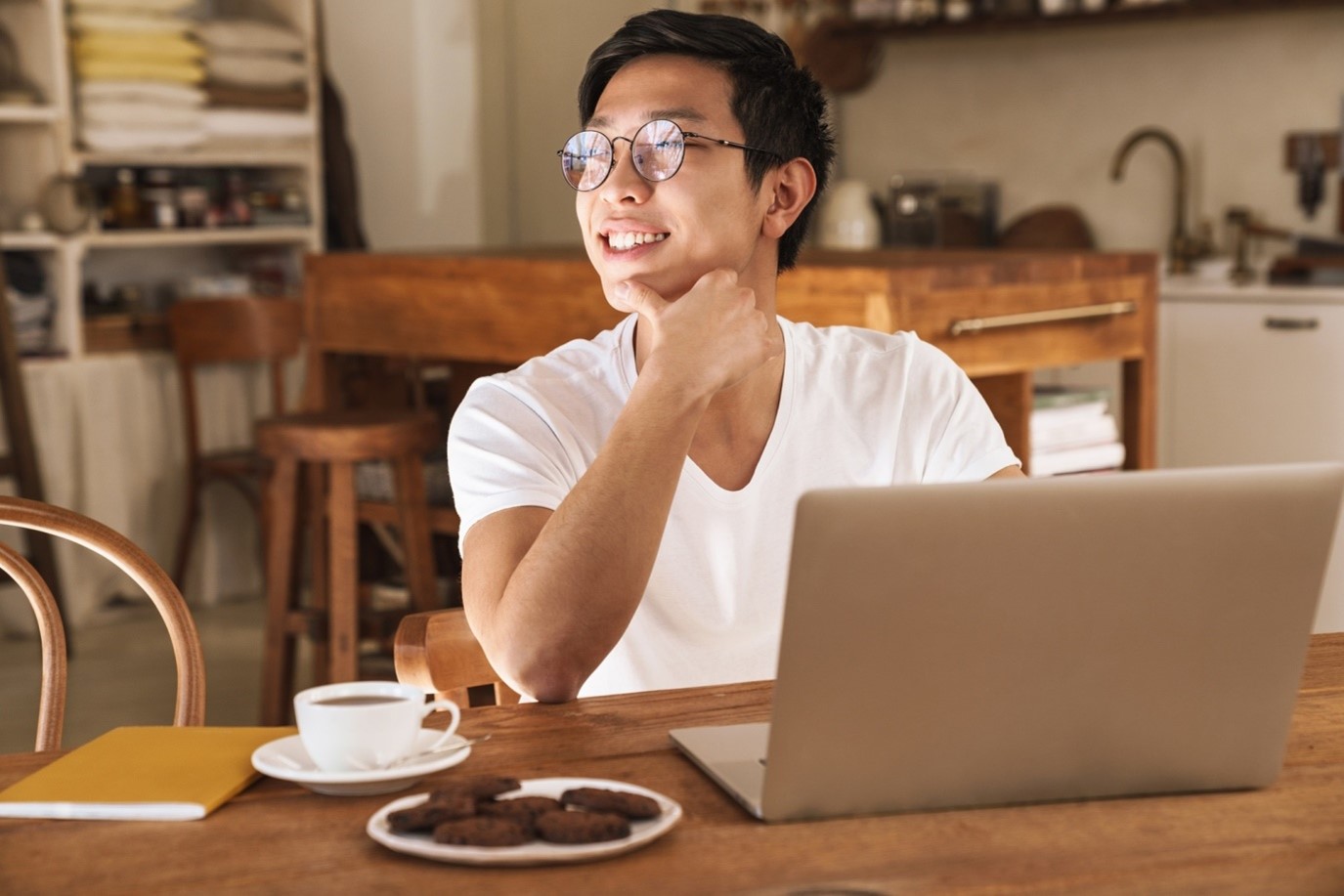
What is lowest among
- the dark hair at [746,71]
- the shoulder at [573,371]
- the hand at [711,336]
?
the shoulder at [573,371]

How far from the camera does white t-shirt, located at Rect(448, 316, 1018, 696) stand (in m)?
1.49

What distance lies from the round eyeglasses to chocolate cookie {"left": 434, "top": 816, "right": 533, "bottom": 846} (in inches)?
30.3

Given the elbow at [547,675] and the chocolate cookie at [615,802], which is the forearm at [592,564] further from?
the chocolate cookie at [615,802]

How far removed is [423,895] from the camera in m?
0.82

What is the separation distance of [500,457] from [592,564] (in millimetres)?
223

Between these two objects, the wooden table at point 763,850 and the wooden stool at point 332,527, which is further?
the wooden stool at point 332,527

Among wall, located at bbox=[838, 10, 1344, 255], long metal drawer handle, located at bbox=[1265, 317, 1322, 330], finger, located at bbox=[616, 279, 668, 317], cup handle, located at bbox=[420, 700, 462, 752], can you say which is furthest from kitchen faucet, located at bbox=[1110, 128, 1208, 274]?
cup handle, located at bbox=[420, 700, 462, 752]

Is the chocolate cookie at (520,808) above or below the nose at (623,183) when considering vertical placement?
below

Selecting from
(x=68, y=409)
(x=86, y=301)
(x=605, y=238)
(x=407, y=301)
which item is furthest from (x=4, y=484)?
(x=605, y=238)

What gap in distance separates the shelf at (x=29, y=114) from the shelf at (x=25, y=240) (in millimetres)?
304

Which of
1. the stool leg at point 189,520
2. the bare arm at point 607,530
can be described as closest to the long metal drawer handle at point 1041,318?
the bare arm at point 607,530

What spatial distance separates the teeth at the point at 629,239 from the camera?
4.98ft

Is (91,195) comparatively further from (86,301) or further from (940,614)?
(940,614)

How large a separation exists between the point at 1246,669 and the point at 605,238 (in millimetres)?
784
